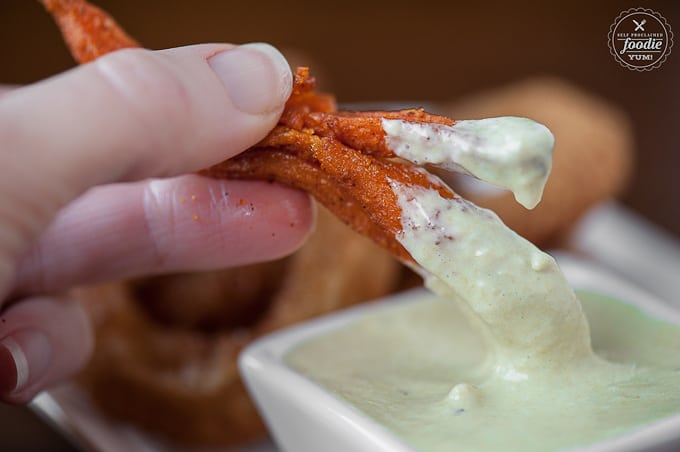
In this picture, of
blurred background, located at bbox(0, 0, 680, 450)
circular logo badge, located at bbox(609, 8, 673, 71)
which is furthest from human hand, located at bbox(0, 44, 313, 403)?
blurred background, located at bbox(0, 0, 680, 450)

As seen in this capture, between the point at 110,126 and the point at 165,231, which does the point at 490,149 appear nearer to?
the point at 110,126

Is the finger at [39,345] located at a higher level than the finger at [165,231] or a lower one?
lower

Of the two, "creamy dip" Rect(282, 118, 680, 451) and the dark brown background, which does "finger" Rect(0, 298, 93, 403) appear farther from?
the dark brown background

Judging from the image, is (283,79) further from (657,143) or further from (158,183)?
(657,143)

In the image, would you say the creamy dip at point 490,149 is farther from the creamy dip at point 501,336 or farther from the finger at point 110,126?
the finger at point 110,126

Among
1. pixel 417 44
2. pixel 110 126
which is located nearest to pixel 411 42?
pixel 417 44

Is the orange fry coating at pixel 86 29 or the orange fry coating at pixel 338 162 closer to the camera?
the orange fry coating at pixel 338 162

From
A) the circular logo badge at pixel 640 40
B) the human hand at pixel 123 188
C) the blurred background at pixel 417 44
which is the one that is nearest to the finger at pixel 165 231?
the human hand at pixel 123 188
